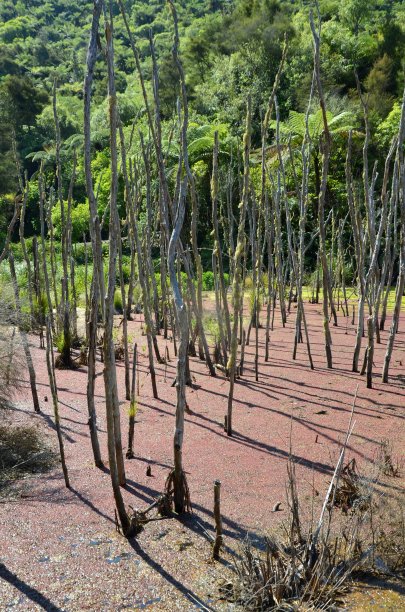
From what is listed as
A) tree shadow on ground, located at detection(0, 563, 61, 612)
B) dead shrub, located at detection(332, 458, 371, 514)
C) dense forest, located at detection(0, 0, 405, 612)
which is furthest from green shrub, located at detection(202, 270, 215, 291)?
tree shadow on ground, located at detection(0, 563, 61, 612)

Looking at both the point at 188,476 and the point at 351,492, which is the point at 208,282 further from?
the point at 351,492

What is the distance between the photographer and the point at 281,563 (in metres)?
2.40

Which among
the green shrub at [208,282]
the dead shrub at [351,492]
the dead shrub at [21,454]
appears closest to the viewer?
the dead shrub at [351,492]

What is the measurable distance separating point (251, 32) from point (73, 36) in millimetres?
34573

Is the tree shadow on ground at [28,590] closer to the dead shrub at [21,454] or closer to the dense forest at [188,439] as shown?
the dense forest at [188,439]

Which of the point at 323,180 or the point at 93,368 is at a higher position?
the point at 323,180

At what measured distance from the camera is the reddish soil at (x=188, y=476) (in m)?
2.46

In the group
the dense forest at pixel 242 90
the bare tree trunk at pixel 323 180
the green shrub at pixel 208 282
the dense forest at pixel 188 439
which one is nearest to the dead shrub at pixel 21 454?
the dense forest at pixel 188 439

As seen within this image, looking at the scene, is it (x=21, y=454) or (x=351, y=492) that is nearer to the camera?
(x=351, y=492)

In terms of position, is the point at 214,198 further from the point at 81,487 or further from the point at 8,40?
the point at 8,40

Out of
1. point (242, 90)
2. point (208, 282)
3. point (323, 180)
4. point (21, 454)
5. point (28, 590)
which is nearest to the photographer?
point (28, 590)

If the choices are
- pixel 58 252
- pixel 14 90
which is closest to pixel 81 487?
pixel 58 252

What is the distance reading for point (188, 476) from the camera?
3402mm

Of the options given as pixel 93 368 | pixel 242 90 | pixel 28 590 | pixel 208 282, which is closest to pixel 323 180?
pixel 93 368
